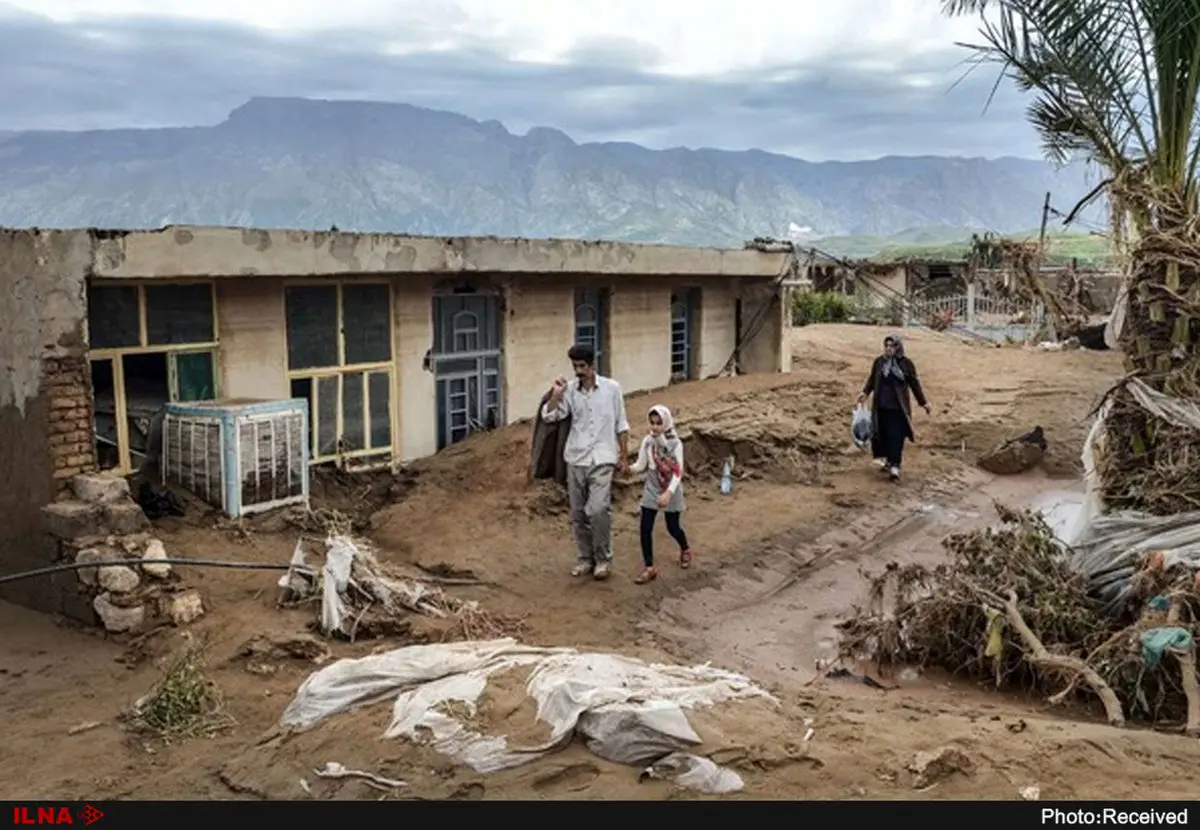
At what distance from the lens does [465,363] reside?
520 inches

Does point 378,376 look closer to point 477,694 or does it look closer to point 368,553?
point 368,553

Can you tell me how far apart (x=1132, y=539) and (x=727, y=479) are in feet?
18.4

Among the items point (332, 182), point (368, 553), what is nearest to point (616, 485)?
point (368, 553)

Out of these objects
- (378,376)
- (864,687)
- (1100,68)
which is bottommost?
(864,687)

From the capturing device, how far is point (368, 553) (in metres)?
8.50

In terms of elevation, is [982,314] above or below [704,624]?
above

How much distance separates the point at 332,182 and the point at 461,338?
538 feet

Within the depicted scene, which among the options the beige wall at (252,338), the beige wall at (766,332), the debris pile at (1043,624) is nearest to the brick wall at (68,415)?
the beige wall at (252,338)

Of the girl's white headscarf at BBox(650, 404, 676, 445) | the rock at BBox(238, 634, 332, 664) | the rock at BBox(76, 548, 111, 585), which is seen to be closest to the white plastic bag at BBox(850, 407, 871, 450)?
the girl's white headscarf at BBox(650, 404, 676, 445)

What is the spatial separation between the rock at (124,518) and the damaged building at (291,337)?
489 mm

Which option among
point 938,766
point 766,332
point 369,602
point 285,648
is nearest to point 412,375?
point 369,602

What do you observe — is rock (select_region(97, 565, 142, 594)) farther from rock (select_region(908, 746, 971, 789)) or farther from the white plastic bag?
the white plastic bag

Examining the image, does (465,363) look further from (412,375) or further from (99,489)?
(99,489)

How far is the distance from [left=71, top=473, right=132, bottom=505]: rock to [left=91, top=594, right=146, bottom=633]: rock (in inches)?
40.1
